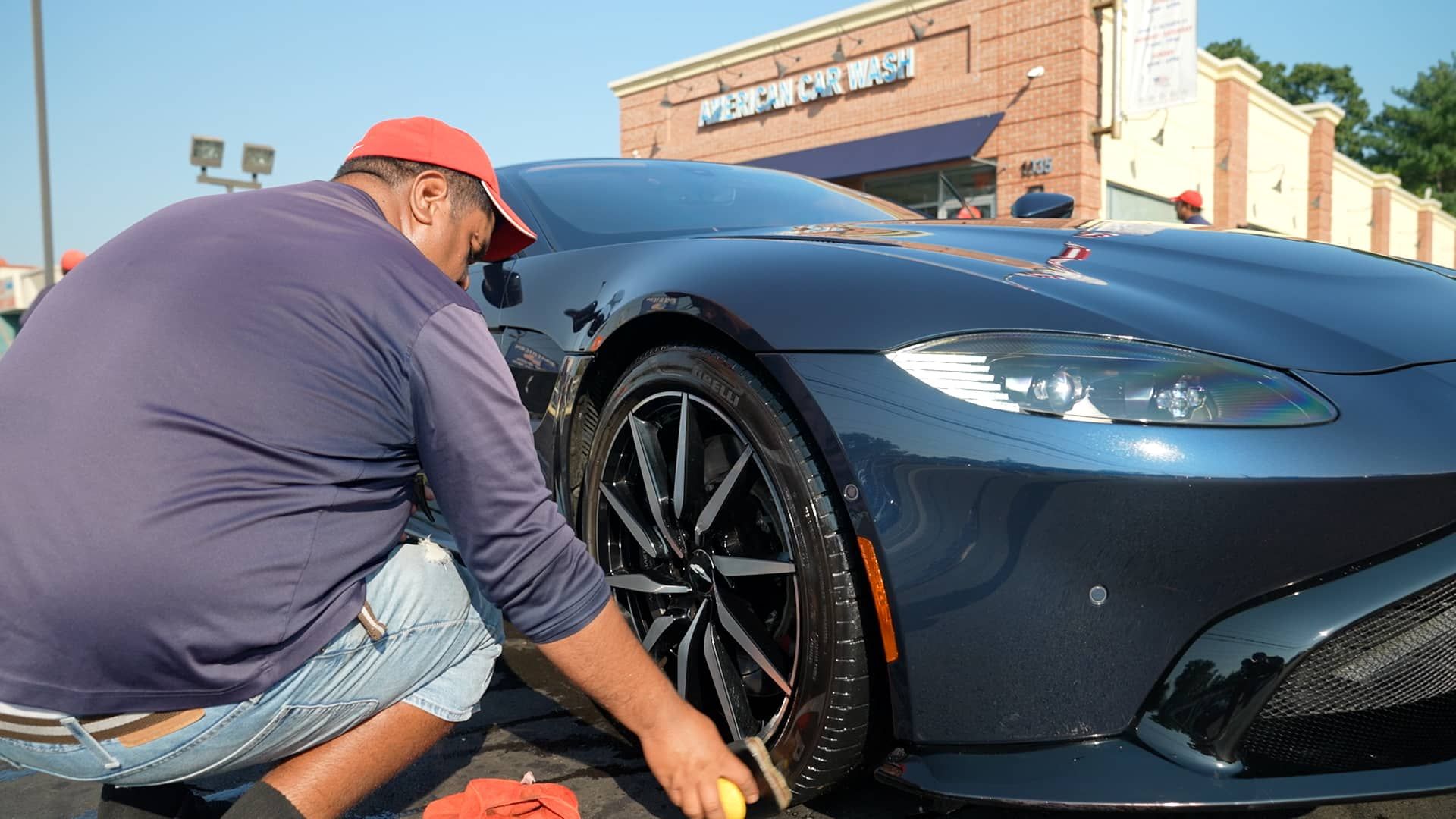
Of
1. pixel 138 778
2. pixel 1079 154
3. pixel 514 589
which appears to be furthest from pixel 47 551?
pixel 1079 154

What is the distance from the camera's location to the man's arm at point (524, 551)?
1347mm

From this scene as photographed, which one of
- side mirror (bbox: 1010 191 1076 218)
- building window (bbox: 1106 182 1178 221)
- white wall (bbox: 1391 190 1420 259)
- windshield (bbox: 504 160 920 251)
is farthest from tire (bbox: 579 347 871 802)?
white wall (bbox: 1391 190 1420 259)

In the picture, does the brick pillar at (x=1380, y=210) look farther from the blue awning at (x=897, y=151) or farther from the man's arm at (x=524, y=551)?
the man's arm at (x=524, y=551)

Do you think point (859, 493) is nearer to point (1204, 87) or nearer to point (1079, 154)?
point (1079, 154)

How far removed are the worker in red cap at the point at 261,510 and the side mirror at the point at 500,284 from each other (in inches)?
40.9

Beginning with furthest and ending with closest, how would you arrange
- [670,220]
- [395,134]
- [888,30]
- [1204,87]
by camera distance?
1. [1204,87]
2. [888,30]
3. [670,220]
4. [395,134]

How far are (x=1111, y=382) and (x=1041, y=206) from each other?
203 cm

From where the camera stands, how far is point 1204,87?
19.1m

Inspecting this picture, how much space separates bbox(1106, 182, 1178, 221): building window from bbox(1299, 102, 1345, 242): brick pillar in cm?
1003

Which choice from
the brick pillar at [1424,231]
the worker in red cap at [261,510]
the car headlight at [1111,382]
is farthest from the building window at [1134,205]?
the brick pillar at [1424,231]

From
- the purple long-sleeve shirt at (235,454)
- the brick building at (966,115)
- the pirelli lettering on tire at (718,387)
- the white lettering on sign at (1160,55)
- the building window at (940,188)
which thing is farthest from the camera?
the building window at (940,188)

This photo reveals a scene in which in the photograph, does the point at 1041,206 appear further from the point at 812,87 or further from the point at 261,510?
the point at 812,87

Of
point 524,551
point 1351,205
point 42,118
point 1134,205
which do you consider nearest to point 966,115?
point 1134,205

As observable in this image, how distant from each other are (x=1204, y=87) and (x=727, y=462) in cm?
2016
